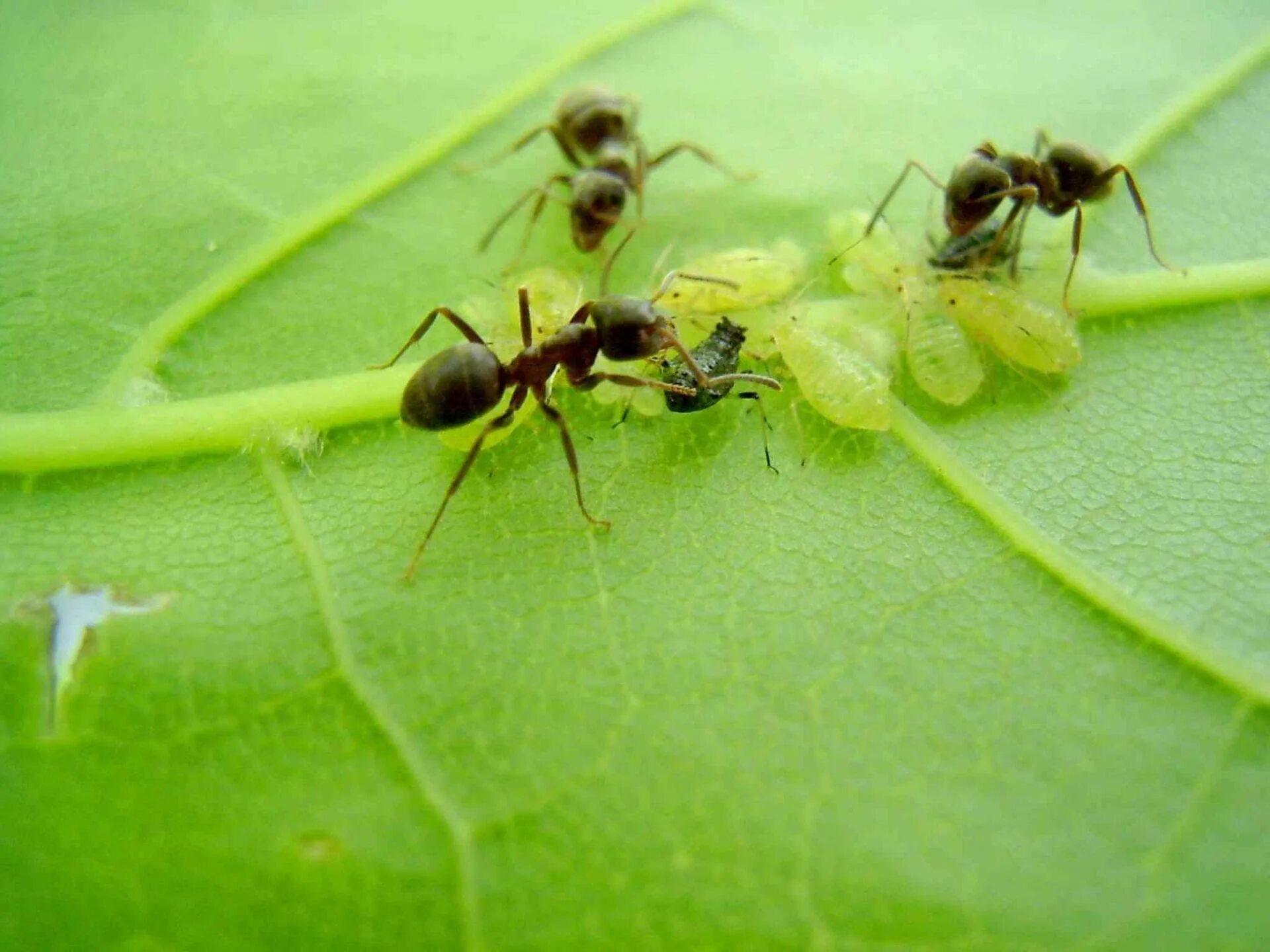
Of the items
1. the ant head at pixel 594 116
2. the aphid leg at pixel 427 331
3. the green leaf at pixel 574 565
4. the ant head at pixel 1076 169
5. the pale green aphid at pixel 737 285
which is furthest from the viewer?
the ant head at pixel 594 116

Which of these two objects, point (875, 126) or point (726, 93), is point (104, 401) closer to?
point (726, 93)

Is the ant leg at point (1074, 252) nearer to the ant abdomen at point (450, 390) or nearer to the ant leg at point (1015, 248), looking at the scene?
the ant leg at point (1015, 248)

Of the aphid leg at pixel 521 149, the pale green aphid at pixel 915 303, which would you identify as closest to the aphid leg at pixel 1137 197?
the pale green aphid at pixel 915 303

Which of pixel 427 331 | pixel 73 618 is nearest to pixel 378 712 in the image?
pixel 73 618

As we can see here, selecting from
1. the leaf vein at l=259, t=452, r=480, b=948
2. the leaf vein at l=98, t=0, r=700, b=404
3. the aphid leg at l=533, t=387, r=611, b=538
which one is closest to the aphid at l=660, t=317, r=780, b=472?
the aphid leg at l=533, t=387, r=611, b=538

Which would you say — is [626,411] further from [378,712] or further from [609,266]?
[378,712]

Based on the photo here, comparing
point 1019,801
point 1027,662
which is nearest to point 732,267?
point 1027,662
